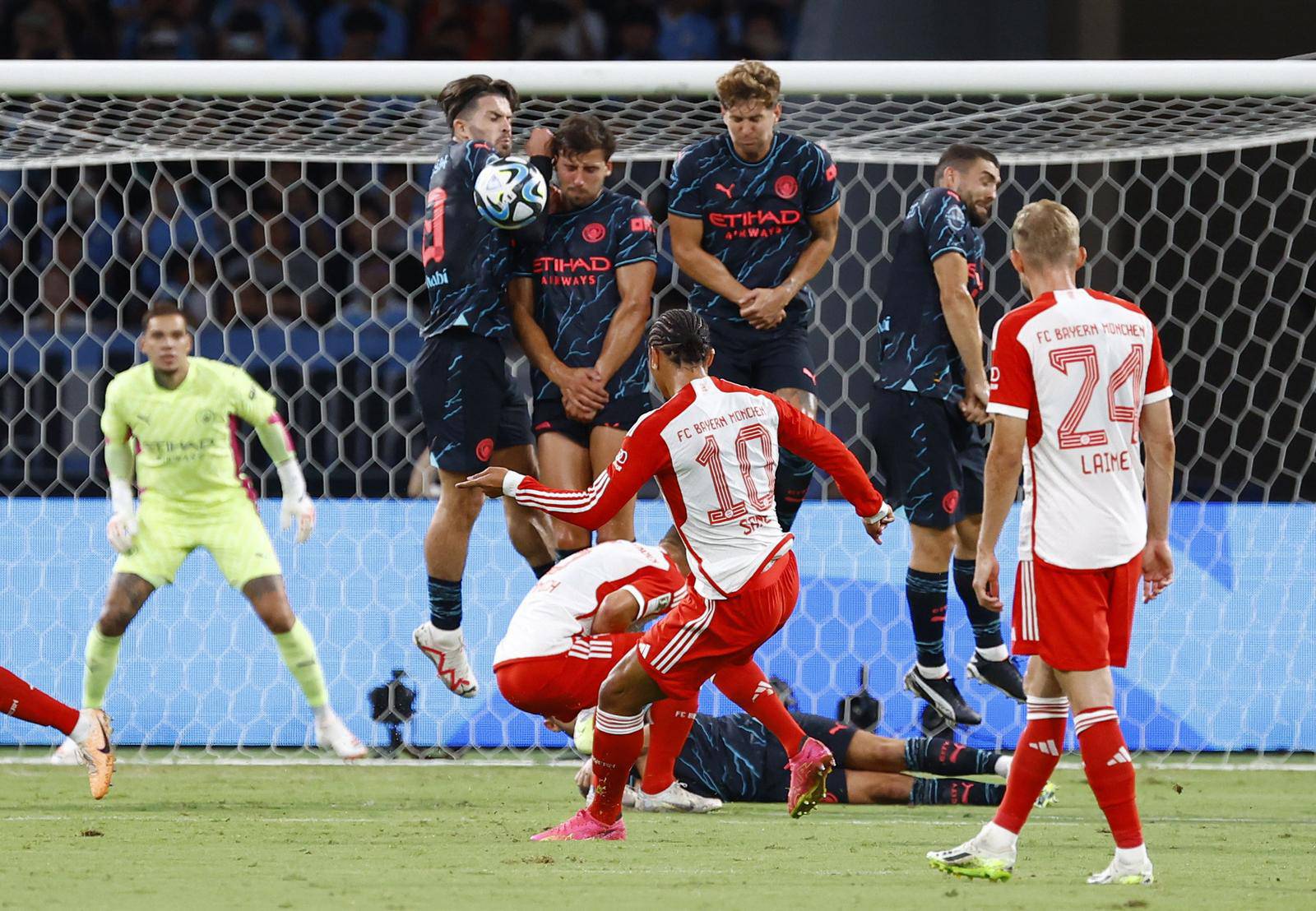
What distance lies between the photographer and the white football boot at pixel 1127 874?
12.3 ft

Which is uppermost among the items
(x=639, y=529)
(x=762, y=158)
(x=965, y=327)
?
(x=762, y=158)

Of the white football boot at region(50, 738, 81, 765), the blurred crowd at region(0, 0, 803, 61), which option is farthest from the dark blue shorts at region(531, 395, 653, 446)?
the blurred crowd at region(0, 0, 803, 61)

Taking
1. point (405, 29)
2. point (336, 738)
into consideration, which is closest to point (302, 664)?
point (336, 738)

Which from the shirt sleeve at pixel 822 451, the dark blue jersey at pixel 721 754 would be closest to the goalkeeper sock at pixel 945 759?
the dark blue jersey at pixel 721 754

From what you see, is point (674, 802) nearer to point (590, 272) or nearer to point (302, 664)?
point (302, 664)

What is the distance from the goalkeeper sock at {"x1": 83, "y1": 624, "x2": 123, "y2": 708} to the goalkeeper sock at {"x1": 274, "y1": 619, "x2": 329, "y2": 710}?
645 millimetres

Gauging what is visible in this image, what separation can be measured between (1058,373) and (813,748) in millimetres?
1327

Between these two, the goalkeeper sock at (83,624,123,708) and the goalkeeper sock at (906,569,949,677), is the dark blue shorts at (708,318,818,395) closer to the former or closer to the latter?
the goalkeeper sock at (906,569,949,677)

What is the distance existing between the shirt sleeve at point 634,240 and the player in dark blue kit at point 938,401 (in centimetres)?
97

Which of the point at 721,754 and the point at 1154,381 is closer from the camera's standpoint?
the point at 1154,381

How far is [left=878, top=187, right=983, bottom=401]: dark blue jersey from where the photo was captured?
236 inches

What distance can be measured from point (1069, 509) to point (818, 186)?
2321mm

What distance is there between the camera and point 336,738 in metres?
5.84

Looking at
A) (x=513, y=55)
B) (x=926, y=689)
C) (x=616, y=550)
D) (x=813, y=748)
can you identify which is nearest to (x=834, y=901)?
(x=813, y=748)
